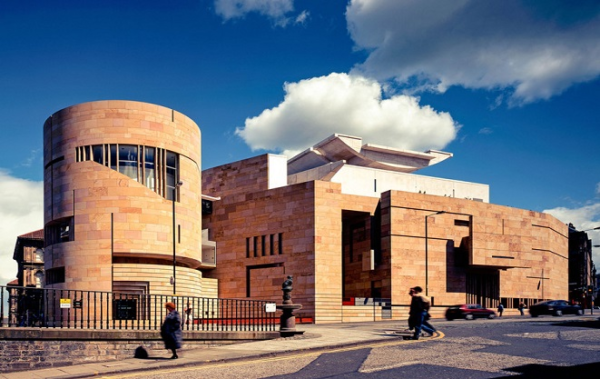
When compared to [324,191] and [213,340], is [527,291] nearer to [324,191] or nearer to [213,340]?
[324,191]

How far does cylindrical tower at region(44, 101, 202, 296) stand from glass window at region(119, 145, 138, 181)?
0.21 ft

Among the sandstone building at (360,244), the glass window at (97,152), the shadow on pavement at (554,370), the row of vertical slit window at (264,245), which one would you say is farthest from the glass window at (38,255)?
the shadow on pavement at (554,370)

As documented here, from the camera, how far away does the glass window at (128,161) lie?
134ft

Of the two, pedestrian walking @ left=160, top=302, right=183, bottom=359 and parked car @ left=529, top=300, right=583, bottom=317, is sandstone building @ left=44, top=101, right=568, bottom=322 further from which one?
pedestrian walking @ left=160, top=302, right=183, bottom=359

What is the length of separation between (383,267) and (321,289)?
6657 millimetres

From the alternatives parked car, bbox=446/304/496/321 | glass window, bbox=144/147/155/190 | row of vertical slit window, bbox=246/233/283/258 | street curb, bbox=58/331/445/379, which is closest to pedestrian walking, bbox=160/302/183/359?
street curb, bbox=58/331/445/379

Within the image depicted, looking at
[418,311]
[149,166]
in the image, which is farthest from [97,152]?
[418,311]

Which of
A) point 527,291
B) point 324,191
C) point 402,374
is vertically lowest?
point 527,291

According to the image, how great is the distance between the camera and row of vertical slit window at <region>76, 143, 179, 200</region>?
4050 centimetres

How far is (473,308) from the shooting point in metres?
43.2

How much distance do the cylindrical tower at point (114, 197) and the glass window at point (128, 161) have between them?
6 cm

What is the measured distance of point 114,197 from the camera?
1575 inches

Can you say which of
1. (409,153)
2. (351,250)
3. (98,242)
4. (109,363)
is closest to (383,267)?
(351,250)

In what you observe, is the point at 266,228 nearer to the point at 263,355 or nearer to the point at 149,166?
the point at 149,166
